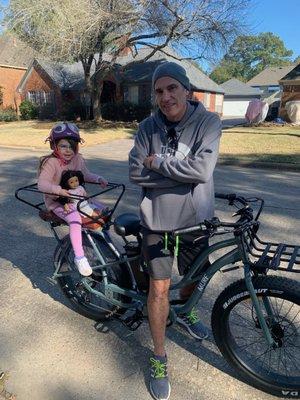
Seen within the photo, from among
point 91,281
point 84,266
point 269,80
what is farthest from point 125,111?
point 269,80

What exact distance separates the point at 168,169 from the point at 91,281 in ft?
4.49

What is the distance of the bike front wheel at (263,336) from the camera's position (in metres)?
2.11

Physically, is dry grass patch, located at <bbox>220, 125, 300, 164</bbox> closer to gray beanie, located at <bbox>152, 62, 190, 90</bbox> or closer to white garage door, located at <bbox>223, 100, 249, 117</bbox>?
gray beanie, located at <bbox>152, 62, 190, 90</bbox>

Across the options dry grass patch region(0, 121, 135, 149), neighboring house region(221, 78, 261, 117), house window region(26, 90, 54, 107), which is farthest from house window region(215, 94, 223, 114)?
dry grass patch region(0, 121, 135, 149)

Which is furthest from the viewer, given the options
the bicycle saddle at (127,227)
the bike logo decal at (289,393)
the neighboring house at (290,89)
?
the neighboring house at (290,89)

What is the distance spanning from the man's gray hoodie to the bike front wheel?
0.54 m

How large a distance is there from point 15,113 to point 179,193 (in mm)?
33332

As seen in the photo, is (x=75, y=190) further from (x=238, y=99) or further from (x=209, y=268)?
(x=238, y=99)

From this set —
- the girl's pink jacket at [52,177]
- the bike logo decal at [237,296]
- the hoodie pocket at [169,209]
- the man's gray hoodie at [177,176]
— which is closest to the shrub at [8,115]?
the girl's pink jacket at [52,177]

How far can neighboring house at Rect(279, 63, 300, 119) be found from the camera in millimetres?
26859

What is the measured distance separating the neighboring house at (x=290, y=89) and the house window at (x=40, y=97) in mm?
19718

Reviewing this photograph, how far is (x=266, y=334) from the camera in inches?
89.2

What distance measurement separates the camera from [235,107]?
53781 mm

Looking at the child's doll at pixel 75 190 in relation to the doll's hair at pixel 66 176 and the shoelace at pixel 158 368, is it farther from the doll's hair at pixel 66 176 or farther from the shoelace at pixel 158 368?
the shoelace at pixel 158 368
